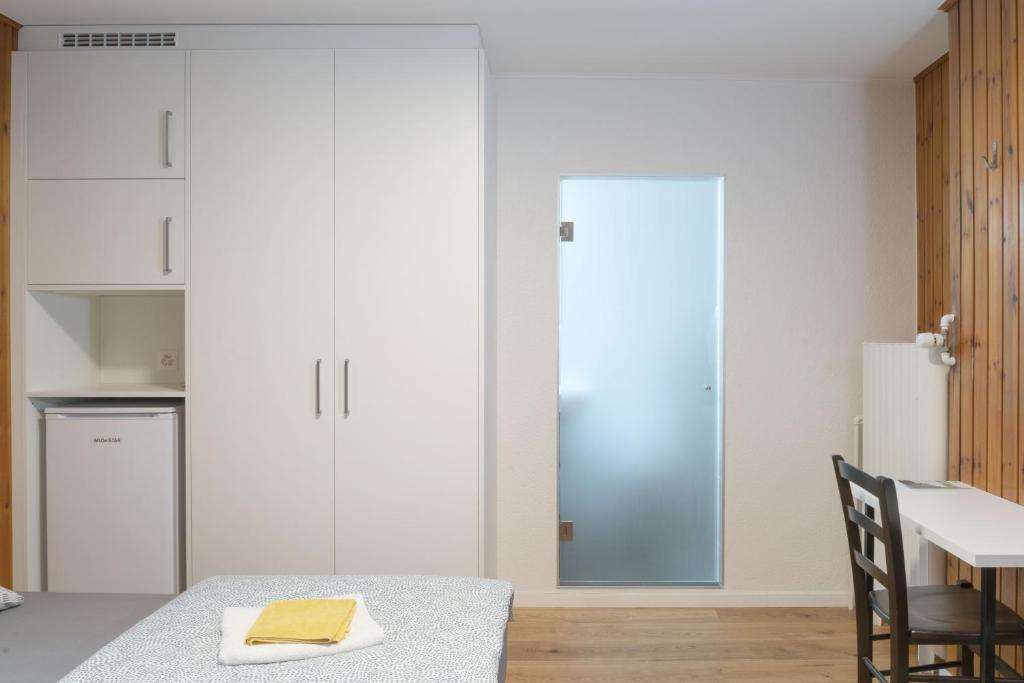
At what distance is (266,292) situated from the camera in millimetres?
3078

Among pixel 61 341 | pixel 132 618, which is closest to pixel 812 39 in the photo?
pixel 132 618

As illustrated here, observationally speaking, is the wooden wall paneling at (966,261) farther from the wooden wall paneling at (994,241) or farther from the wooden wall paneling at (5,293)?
the wooden wall paneling at (5,293)

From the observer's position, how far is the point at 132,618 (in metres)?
1.97

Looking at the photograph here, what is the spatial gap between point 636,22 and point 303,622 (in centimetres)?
252

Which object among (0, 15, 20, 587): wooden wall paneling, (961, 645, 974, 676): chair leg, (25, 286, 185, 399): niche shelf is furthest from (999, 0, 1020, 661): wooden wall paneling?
(0, 15, 20, 587): wooden wall paneling

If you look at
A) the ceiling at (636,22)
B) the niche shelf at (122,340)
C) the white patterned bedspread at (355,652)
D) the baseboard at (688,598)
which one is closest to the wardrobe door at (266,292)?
the ceiling at (636,22)

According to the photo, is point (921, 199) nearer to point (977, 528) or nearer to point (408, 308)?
point (977, 528)

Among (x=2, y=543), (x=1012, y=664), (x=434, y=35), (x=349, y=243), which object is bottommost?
(x=1012, y=664)

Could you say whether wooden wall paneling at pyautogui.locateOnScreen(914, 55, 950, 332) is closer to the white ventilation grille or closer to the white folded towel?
the white folded towel

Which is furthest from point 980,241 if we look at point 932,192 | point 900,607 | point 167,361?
point 167,361

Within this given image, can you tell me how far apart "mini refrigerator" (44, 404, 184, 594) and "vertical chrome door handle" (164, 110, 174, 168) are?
3.32 feet

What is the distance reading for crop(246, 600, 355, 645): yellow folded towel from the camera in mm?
1664

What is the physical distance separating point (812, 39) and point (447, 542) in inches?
102

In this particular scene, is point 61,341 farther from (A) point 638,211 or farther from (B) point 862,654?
(B) point 862,654
